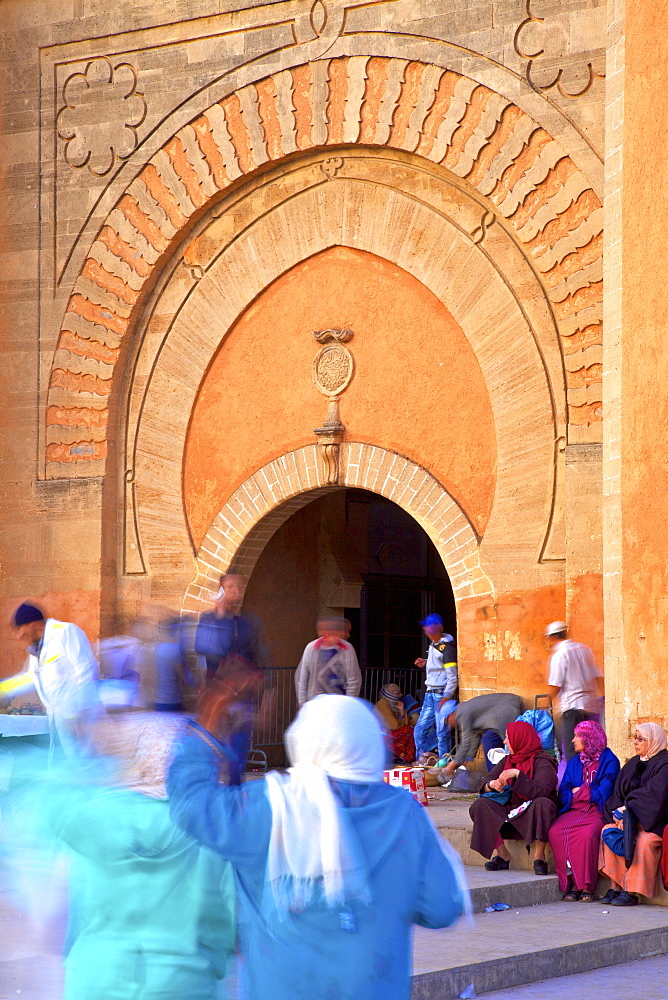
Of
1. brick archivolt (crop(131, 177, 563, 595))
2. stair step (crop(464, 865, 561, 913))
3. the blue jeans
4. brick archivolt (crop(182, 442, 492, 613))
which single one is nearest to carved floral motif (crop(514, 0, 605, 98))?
brick archivolt (crop(131, 177, 563, 595))

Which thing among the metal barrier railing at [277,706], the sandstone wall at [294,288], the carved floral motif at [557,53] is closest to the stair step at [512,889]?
the sandstone wall at [294,288]

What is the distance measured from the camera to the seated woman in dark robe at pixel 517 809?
696 cm

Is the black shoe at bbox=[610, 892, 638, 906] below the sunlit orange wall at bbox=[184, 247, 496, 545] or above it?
below

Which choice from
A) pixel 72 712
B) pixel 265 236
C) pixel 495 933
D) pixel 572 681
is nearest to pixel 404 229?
pixel 265 236

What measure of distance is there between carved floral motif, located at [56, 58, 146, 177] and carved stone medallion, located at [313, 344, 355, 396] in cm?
230

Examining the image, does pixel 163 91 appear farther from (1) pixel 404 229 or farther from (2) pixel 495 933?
(2) pixel 495 933

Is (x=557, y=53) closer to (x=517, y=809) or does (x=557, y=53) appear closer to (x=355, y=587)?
(x=355, y=587)

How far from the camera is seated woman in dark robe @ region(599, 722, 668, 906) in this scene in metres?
6.52

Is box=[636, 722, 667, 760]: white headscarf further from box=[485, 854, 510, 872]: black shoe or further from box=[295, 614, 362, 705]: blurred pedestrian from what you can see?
box=[295, 614, 362, 705]: blurred pedestrian

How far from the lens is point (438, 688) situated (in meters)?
10.0

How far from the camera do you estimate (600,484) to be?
360 inches

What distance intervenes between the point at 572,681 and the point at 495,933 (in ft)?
8.28

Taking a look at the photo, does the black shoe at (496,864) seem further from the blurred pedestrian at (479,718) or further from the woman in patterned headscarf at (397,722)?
the woman in patterned headscarf at (397,722)

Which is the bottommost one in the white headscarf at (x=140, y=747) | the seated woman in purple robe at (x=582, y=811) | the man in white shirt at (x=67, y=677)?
the seated woman in purple robe at (x=582, y=811)
